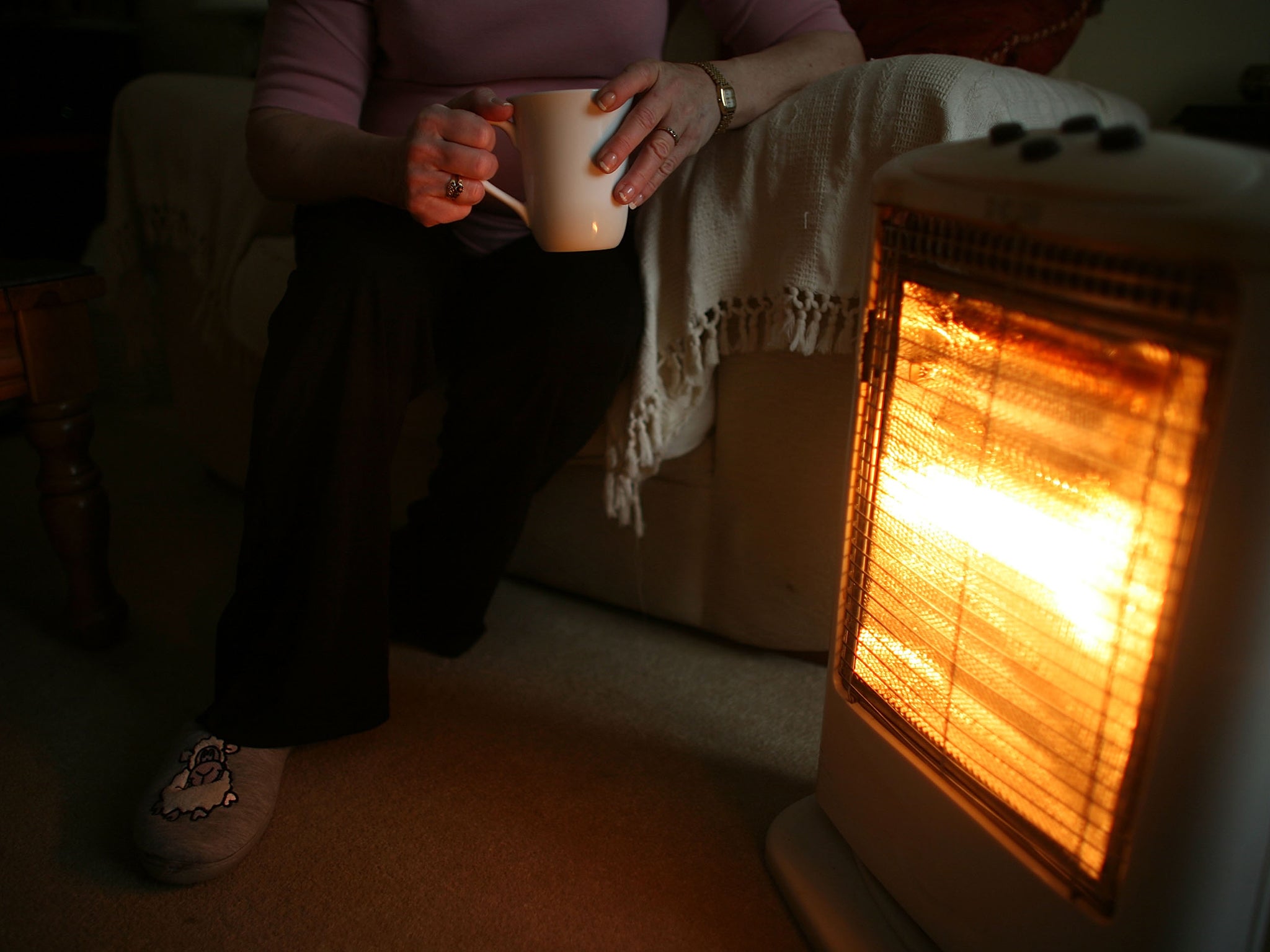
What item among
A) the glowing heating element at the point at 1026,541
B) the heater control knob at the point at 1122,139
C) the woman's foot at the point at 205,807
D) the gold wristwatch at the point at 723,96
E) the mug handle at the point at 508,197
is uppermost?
the gold wristwatch at the point at 723,96

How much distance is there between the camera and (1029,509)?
19.6 inches

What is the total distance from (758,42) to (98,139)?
1.50 meters

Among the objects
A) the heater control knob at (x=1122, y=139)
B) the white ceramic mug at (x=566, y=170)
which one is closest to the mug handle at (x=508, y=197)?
the white ceramic mug at (x=566, y=170)

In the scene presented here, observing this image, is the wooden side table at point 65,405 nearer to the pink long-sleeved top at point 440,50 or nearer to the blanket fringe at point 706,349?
the pink long-sleeved top at point 440,50

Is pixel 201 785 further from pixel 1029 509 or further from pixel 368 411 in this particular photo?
pixel 1029 509

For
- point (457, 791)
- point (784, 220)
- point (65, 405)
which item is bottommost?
point (457, 791)

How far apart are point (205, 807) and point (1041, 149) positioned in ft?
2.50

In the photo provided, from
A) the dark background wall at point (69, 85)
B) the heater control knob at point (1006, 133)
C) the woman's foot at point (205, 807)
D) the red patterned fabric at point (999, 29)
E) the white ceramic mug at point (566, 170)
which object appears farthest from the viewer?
the dark background wall at point (69, 85)

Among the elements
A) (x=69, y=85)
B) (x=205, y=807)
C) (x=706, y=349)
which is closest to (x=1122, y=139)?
(x=706, y=349)

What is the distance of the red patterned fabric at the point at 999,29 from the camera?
3.42 ft

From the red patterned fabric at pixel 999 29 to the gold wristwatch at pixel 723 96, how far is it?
12.8 inches

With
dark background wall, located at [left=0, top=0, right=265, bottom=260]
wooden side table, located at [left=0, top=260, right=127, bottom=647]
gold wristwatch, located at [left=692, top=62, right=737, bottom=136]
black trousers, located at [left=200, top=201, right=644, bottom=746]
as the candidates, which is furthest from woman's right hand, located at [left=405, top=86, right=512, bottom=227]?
dark background wall, located at [left=0, top=0, right=265, bottom=260]

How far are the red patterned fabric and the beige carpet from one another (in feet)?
2.36

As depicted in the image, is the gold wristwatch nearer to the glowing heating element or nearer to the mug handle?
the mug handle
